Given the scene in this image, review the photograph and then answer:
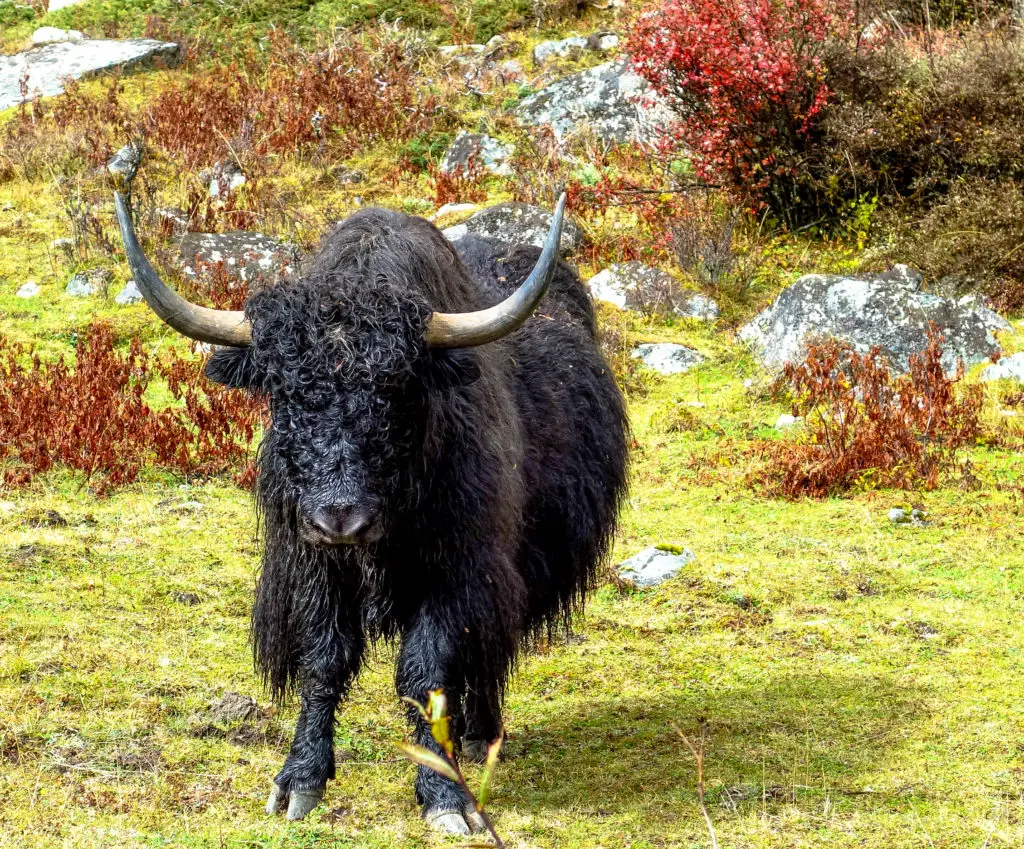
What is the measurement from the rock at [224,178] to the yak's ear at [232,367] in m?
8.04

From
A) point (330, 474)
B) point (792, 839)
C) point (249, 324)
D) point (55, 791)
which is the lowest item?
point (792, 839)

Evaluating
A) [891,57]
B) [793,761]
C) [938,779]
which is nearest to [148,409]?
[793,761]

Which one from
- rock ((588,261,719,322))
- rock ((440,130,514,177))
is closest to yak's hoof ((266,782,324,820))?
rock ((588,261,719,322))

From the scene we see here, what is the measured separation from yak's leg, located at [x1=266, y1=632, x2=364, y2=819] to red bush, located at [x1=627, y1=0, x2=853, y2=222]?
765 cm

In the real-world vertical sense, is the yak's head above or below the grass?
above

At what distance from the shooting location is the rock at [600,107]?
492 inches

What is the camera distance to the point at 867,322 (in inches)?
348

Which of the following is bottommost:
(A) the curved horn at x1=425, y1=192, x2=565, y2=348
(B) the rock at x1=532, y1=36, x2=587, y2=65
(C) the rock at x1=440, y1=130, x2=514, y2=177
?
(C) the rock at x1=440, y1=130, x2=514, y2=177

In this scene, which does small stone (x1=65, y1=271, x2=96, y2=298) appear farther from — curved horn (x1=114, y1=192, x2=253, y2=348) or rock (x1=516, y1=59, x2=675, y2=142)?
curved horn (x1=114, y1=192, x2=253, y2=348)

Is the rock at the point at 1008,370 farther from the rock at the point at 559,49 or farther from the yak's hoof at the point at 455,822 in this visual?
the rock at the point at 559,49

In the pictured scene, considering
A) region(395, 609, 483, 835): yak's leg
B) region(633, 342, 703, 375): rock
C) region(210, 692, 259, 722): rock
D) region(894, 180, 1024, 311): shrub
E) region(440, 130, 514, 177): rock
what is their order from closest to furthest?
region(395, 609, 483, 835): yak's leg
region(210, 692, 259, 722): rock
region(633, 342, 703, 375): rock
region(894, 180, 1024, 311): shrub
region(440, 130, 514, 177): rock

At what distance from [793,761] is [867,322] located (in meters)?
5.04

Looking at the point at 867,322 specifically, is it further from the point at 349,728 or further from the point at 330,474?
the point at 330,474

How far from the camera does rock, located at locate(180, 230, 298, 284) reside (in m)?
9.92
